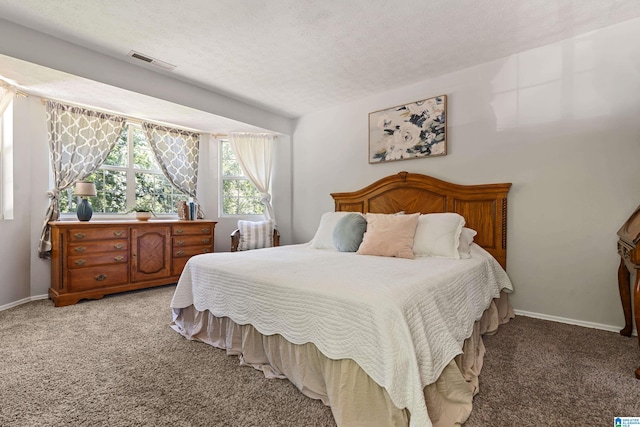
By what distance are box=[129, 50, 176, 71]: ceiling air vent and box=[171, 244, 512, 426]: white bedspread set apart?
196 cm

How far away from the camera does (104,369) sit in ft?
5.95

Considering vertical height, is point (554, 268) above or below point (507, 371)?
above

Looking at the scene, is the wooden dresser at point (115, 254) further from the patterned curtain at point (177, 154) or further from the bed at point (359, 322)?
the bed at point (359, 322)

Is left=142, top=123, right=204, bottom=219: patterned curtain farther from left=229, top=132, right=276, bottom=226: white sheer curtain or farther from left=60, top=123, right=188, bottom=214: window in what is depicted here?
left=229, top=132, right=276, bottom=226: white sheer curtain

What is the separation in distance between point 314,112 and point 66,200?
3296mm

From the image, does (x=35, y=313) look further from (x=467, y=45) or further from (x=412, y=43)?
(x=467, y=45)

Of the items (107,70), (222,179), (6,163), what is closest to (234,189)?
(222,179)

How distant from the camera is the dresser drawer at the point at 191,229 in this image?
3.87 metres

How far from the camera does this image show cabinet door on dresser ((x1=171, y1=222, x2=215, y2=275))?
12.7 feet

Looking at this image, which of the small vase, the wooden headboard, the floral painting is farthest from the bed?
the small vase

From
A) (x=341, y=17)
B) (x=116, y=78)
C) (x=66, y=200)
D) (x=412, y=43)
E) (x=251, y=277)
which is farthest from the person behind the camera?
(x=66, y=200)

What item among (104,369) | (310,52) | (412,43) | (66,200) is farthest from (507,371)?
(66,200)

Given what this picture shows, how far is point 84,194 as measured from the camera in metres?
3.30

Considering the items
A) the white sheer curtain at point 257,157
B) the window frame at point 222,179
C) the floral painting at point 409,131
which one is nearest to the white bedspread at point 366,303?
the floral painting at point 409,131
